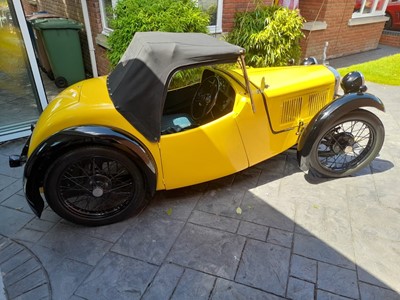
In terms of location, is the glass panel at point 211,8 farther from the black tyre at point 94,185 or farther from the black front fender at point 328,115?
the black tyre at point 94,185

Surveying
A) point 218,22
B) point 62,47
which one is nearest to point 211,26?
point 218,22

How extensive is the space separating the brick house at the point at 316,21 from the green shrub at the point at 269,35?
1.43 feet

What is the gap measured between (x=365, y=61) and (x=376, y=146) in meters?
5.73

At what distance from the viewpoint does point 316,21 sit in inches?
273

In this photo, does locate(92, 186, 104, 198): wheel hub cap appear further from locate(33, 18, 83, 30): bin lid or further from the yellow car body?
locate(33, 18, 83, 30): bin lid

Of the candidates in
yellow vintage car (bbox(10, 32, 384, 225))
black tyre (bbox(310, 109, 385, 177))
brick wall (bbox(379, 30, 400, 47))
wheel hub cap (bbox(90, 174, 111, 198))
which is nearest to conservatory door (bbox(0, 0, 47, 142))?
yellow vintage car (bbox(10, 32, 384, 225))

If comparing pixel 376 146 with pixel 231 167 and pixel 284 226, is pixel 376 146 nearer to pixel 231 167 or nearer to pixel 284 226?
pixel 284 226

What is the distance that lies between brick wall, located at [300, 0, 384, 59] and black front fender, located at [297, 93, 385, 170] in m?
4.39

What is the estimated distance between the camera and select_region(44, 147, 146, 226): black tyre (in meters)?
2.31

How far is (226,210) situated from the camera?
278 cm

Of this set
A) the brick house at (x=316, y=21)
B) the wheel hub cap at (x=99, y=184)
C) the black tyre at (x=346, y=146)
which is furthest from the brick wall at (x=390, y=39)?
the wheel hub cap at (x=99, y=184)

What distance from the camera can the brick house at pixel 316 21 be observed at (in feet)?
17.7

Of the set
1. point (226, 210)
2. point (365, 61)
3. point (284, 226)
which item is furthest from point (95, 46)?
point (365, 61)

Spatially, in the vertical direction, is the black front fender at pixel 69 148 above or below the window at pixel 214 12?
below
